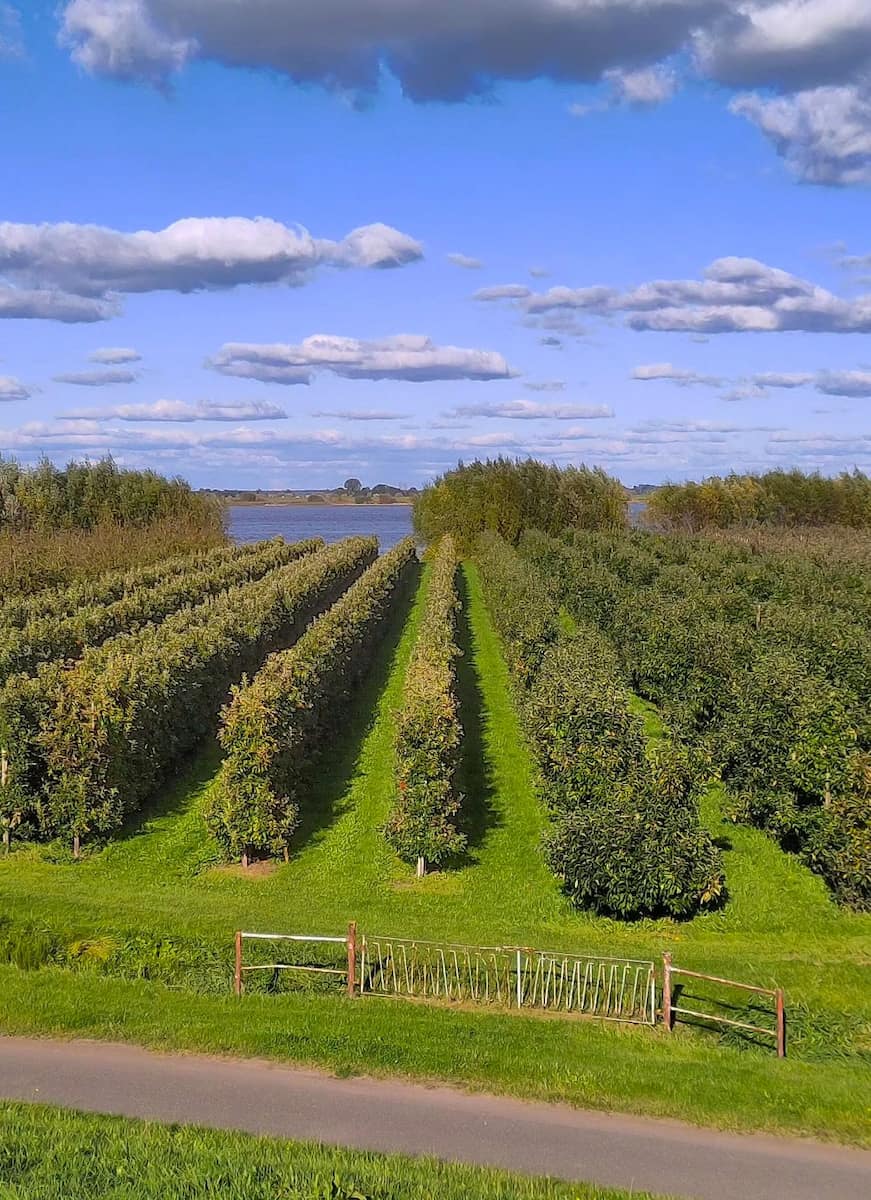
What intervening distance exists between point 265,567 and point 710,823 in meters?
42.1

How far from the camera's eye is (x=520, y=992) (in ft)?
48.7

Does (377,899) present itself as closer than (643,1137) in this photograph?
No

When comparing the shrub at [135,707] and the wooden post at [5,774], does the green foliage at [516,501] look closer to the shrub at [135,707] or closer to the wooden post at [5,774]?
the shrub at [135,707]

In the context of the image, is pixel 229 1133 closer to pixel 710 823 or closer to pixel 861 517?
pixel 710 823

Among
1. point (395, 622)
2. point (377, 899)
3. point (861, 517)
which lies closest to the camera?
point (377, 899)

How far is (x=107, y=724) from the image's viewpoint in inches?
898

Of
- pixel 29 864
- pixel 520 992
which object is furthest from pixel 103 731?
pixel 520 992

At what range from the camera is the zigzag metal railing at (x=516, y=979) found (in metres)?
A: 14.7

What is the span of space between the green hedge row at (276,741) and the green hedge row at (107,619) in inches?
287

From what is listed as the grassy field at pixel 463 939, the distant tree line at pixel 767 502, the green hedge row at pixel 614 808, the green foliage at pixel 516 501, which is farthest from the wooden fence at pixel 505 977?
the distant tree line at pixel 767 502

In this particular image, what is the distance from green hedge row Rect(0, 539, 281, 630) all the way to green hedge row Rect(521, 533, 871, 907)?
2015 centimetres

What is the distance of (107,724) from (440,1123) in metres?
13.7

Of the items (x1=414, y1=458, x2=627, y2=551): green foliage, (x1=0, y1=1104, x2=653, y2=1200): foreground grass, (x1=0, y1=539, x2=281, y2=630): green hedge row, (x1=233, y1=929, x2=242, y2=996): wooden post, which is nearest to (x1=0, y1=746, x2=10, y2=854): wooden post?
(x1=233, y1=929, x2=242, y2=996): wooden post

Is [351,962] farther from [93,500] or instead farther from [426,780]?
[93,500]
